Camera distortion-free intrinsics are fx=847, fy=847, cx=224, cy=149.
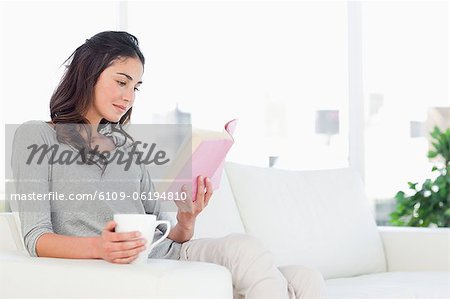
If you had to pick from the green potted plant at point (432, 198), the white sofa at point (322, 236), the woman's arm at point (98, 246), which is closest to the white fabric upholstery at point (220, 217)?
the white sofa at point (322, 236)

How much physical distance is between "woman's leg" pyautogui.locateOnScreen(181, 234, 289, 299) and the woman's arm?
291 mm

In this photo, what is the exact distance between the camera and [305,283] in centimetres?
219

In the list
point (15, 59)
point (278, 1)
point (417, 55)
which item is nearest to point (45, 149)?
point (15, 59)

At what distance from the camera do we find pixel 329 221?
3.25 meters

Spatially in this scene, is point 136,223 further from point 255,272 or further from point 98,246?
point 255,272

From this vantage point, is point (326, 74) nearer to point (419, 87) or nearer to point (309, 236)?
point (419, 87)

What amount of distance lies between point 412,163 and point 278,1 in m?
1.13

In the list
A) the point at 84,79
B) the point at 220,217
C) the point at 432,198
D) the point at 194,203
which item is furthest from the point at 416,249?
the point at 84,79

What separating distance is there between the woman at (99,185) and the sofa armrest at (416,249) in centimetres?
127

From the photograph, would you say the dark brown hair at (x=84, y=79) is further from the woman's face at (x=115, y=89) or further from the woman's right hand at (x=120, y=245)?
A: the woman's right hand at (x=120, y=245)

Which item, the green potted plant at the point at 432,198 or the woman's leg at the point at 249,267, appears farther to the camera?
the green potted plant at the point at 432,198

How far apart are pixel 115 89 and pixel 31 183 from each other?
15.5 inches

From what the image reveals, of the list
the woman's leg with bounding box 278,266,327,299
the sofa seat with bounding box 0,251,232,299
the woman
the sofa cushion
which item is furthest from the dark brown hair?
the sofa cushion

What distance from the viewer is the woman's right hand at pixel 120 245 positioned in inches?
73.5
